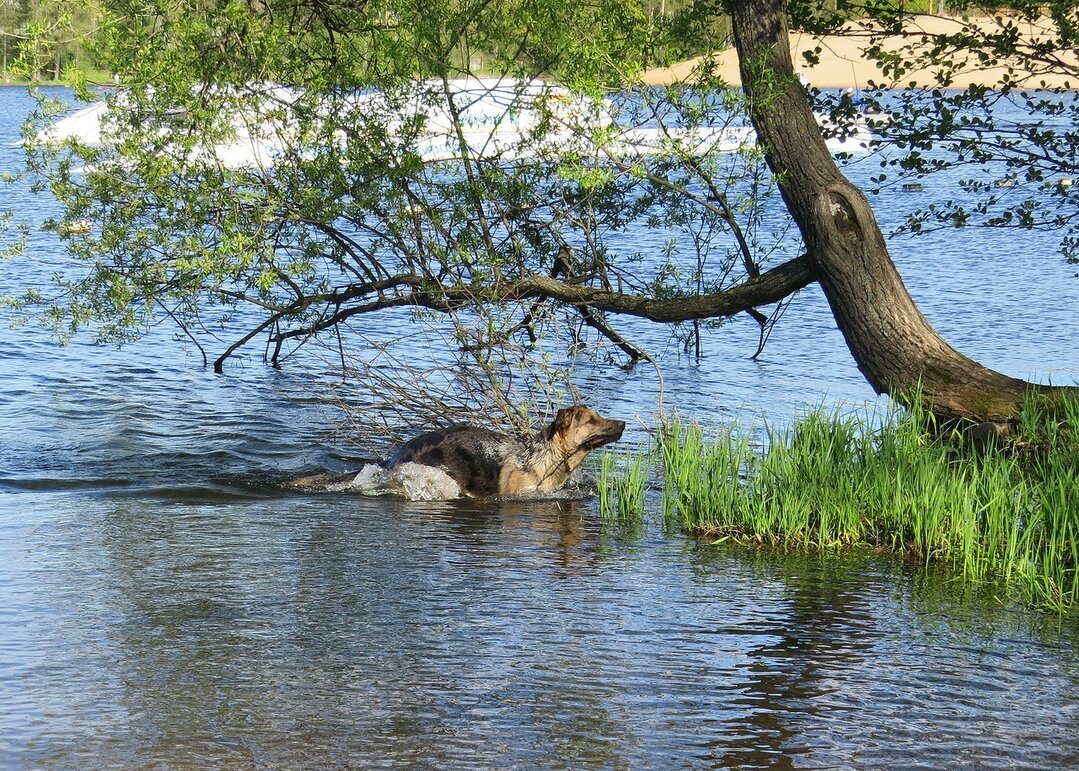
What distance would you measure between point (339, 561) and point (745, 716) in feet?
11.1

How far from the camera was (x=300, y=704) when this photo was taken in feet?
17.5

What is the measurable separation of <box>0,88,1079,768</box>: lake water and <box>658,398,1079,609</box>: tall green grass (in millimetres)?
308

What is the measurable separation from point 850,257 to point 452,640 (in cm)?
511

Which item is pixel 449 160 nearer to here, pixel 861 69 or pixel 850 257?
pixel 850 257

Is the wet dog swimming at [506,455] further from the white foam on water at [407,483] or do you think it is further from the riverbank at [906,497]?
the riverbank at [906,497]

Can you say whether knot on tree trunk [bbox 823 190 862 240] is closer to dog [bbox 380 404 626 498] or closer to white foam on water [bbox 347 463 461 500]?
dog [bbox 380 404 626 498]

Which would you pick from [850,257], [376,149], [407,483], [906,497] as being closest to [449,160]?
[376,149]

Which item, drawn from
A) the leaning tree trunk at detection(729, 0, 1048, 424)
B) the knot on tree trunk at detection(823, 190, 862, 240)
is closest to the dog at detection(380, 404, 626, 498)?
the leaning tree trunk at detection(729, 0, 1048, 424)

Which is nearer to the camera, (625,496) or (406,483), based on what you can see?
(625,496)

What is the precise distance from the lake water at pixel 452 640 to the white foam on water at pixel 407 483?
19 cm

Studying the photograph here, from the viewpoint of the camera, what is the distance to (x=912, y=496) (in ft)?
27.2

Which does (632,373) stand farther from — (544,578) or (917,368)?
(544,578)

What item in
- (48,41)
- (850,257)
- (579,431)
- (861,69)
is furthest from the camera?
(861,69)

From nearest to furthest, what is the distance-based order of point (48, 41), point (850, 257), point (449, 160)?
point (48, 41)
point (850, 257)
point (449, 160)
